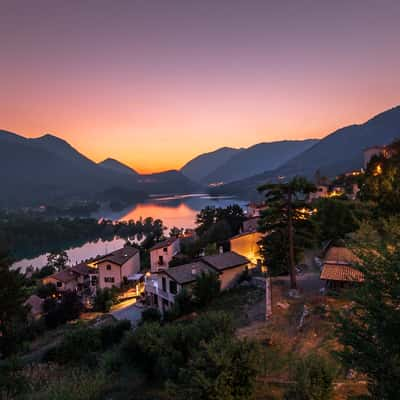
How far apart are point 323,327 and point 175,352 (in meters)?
5.95

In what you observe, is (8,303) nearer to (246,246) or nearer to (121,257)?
Answer: (246,246)

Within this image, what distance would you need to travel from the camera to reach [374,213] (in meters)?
22.1

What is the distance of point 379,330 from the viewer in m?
4.80

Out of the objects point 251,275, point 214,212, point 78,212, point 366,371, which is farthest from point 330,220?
point 78,212

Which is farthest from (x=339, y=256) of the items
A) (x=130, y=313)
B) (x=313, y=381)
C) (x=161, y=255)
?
(x=161, y=255)

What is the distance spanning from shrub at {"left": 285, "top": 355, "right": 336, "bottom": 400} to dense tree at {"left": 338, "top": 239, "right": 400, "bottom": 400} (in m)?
1.23

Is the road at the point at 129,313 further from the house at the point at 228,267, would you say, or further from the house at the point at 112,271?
the house at the point at 112,271

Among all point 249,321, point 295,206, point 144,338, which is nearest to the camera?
point 144,338

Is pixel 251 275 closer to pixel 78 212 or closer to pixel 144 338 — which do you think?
pixel 144 338

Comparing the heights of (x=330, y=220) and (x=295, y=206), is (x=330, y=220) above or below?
below

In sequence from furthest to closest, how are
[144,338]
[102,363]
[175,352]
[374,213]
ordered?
[374,213] < [102,363] < [144,338] < [175,352]

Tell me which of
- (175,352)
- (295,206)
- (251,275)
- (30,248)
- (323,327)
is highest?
(295,206)

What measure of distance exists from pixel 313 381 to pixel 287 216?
9.97 metres

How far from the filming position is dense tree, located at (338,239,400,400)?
14.8 feet
